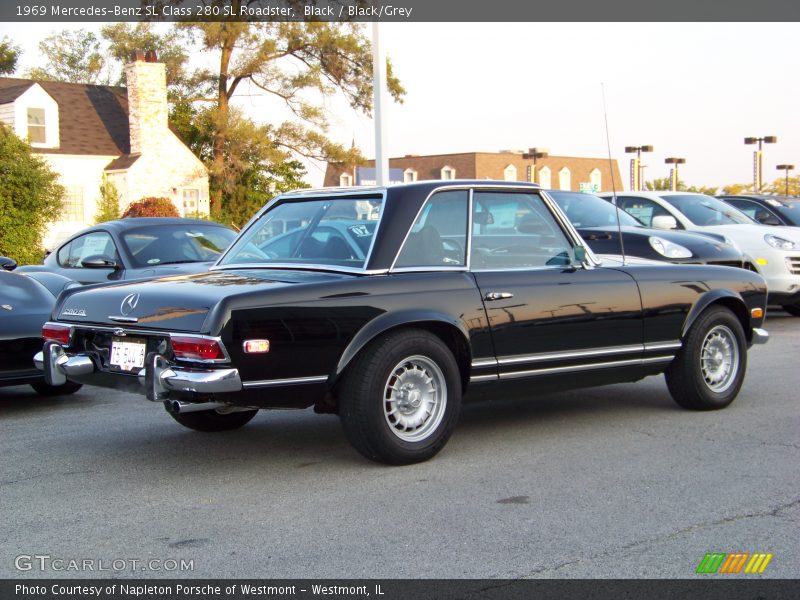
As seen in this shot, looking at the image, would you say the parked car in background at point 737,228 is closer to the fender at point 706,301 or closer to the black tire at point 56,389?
the fender at point 706,301

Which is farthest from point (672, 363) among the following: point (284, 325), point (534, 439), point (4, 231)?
point (4, 231)

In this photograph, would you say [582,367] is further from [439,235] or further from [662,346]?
[439,235]

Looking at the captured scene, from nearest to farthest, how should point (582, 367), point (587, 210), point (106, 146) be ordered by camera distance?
point (582, 367)
point (587, 210)
point (106, 146)

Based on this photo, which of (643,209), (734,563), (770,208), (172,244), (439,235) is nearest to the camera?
(734,563)

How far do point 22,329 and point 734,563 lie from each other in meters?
5.50

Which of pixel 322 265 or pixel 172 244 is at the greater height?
pixel 172 244

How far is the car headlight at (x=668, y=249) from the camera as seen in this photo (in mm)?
11703

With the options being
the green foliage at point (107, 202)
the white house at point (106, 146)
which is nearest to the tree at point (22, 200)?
the white house at point (106, 146)

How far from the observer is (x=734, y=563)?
400 centimetres

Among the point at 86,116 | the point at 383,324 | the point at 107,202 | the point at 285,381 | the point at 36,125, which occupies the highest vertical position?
the point at 86,116

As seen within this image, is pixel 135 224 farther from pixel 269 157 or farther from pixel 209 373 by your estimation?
pixel 269 157

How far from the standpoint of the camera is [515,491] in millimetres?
5035

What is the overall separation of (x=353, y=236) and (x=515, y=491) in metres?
1.83

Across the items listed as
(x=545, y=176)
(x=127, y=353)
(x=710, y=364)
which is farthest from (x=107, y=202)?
(x=545, y=176)
